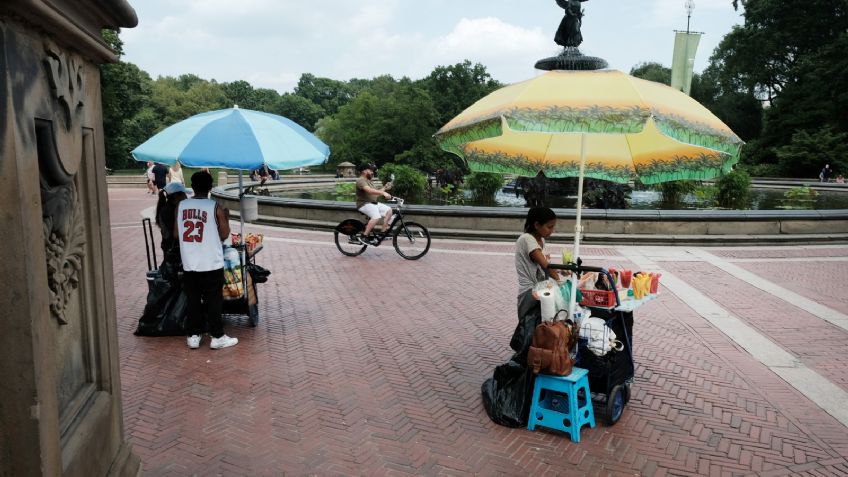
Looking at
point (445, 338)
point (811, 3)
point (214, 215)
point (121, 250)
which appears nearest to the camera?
point (214, 215)

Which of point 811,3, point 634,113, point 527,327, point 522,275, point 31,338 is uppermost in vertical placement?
point 811,3

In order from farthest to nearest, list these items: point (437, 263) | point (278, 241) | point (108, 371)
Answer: point (278, 241) < point (437, 263) < point (108, 371)

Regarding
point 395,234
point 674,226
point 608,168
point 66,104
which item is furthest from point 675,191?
point 66,104

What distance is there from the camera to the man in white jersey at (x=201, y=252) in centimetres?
572

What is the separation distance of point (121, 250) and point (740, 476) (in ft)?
38.0

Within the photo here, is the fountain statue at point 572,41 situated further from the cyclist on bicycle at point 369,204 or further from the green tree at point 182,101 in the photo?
the green tree at point 182,101

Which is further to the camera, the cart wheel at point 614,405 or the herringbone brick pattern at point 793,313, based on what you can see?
the herringbone brick pattern at point 793,313

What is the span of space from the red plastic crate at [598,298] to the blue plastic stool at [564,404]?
525 mm

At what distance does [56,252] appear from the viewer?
231cm

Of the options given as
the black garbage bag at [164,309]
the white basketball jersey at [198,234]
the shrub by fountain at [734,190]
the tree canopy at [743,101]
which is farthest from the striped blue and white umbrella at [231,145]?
the tree canopy at [743,101]

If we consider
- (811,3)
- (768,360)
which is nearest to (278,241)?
(768,360)

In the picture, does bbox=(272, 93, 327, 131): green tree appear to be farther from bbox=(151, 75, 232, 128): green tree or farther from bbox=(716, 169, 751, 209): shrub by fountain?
bbox=(716, 169, 751, 209): shrub by fountain

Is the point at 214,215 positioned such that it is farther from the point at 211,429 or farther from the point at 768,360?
the point at 768,360

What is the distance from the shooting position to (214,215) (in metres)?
5.76
